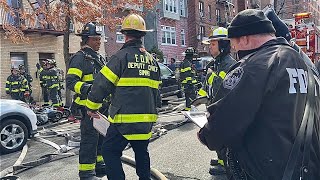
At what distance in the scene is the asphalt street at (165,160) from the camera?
16.9 ft

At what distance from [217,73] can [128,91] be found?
1391 mm

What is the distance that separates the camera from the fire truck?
1423 centimetres

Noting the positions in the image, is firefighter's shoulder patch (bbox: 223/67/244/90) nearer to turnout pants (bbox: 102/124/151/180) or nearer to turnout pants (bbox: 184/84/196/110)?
turnout pants (bbox: 102/124/151/180)

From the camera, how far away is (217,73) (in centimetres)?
469

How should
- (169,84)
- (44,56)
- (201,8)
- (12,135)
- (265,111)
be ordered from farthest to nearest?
(201,8) < (44,56) < (169,84) < (12,135) < (265,111)

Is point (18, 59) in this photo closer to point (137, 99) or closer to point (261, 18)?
point (137, 99)

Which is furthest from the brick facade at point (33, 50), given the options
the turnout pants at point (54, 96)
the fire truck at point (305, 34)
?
the fire truck at point (305, 34)

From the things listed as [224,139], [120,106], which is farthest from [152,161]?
[224,139]

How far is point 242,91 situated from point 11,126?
617cm

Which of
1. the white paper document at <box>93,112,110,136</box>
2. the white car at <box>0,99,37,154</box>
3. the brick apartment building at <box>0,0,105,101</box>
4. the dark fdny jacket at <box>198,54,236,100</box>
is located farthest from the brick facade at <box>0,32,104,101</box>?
the dark fdny jacket at <box>198,54,236,100</box>

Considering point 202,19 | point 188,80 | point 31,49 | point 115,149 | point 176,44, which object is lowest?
point 115,149

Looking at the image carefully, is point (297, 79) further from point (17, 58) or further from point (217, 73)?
point (17, 58)

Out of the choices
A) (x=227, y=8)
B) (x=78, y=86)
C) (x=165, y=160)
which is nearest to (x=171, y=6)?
(x=227, y=8)

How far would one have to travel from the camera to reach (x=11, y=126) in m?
7.13
